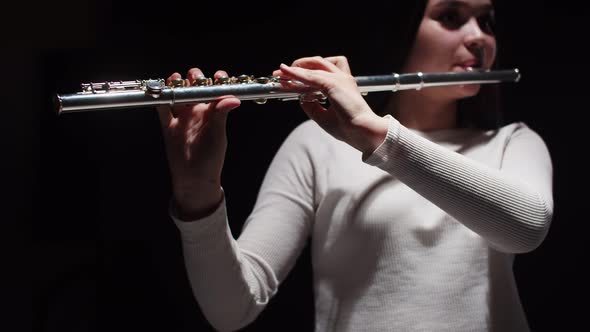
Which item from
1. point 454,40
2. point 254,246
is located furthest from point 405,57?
point 254,246

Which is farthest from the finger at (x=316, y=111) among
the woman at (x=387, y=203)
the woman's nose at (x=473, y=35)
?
the woman's nose at (x=473, y=35)

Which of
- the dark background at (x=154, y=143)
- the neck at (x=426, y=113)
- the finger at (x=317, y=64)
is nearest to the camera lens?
the finger at (x=317, y=64)

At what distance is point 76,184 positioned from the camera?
4.43ft

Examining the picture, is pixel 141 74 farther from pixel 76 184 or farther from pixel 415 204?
pixel 415 204

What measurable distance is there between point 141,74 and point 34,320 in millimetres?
527

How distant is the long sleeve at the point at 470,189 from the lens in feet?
3.35

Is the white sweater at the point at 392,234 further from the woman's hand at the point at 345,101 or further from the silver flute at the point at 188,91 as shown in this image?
the silver flute at the point at 188,91

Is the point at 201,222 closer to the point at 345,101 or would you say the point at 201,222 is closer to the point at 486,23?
the point at 345,101

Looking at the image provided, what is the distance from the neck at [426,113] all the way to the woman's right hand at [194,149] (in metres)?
0.45

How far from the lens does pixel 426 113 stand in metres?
1.39

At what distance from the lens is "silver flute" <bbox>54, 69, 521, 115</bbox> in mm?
996

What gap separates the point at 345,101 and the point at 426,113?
0.39m

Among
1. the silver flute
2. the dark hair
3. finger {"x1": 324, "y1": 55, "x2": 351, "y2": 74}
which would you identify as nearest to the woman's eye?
the dark hair

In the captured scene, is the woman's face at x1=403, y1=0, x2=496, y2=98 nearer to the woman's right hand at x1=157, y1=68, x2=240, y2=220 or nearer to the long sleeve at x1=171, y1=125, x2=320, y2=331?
the long sleeve at x1=171, y1=125, x2=320, y2=331
